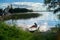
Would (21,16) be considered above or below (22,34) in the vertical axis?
above

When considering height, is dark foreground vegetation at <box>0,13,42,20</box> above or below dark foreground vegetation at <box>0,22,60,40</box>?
above

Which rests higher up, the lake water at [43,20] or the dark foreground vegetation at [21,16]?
the dark foreground vegetation at [21,16]

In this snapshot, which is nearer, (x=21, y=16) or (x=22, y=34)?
(x=22, y=34)

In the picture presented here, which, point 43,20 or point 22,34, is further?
point 43,20

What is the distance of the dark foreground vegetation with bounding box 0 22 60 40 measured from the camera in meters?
2.89

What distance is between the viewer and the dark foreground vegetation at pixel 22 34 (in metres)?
2.89

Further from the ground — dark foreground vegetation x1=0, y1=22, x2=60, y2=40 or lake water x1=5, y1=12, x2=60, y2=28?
lake water x1=5, y1=12, x2=60, y2=28

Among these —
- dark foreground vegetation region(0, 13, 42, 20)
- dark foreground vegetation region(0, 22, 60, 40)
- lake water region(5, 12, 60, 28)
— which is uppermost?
dark foreground vegetation region(0, 13, 42, 20)

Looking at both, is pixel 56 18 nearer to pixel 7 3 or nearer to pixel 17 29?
pixel 17 29

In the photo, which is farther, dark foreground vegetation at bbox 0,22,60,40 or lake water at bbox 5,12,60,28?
lake water at bbox 5,12,60,28

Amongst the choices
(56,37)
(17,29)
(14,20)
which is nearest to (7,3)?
(14,20)

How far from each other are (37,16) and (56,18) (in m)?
0.33

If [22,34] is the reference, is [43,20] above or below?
above

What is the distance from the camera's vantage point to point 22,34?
3.15 m
